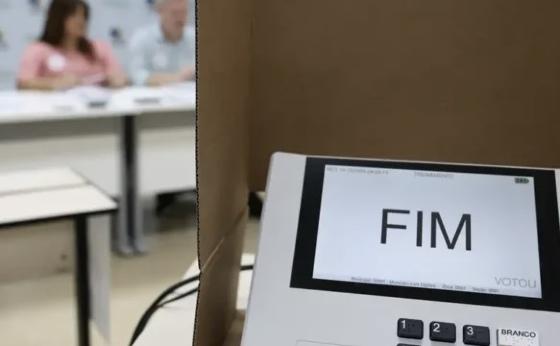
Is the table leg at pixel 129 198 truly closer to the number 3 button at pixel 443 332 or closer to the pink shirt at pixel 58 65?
the pink shirt at pixel 58 65

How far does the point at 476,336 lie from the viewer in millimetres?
572

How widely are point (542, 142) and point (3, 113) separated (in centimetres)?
247


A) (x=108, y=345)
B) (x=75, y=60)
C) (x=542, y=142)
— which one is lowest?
(x=108, y=345)

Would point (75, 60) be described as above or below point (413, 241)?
above

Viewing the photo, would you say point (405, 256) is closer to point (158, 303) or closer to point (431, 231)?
point (431, 231)

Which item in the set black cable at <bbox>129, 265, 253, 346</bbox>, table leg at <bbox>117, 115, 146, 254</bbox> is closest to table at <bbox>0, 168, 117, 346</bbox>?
table leg at <bbox>117, 115, 146, 254</bbox>

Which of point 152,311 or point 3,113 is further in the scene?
point 3,113

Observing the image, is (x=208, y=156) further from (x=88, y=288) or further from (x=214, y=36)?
(x=88, y=288)

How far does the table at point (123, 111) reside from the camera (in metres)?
2.91

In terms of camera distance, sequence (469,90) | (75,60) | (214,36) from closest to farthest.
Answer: (214,36)
(469,90)
(75,60)

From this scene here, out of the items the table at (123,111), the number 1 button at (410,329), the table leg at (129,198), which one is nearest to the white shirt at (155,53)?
the table at (123,111)

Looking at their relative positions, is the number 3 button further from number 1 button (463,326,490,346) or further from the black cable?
the black cable

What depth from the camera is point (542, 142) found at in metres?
0.78

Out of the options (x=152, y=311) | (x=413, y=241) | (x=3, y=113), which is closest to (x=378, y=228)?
(x=413, y=241)
